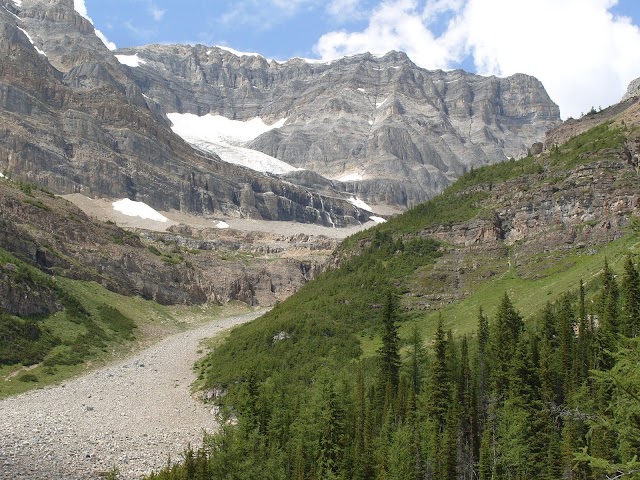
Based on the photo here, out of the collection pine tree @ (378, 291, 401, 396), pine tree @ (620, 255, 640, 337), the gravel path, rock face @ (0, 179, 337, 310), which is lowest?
the gravel path

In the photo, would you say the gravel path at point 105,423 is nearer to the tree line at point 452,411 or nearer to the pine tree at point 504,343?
the tree line at point 452,411

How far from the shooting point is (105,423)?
6588 centimetres

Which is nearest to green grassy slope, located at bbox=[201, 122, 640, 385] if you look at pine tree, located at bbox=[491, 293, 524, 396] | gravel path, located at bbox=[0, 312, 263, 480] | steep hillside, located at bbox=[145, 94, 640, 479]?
steep hillside, located at bbox=[145, 94, 640, 479]

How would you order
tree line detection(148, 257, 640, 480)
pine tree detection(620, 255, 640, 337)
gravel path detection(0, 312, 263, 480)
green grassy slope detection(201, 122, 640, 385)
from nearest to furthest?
tree line detection(148, 257, 640, 480), gravel path detection(0, 312, 263, 480), pine tree detection(620, 255, 640, 337), green grassy slope detection(201, 122, 640, 385)

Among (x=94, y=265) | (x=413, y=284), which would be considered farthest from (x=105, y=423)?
(x=94, y=265)

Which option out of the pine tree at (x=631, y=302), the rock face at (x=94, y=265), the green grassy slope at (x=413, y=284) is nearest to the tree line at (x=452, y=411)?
the pine tree at (x=631, y=302)

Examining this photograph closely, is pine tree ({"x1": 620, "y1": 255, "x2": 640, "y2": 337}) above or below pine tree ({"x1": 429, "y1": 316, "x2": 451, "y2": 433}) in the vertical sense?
above

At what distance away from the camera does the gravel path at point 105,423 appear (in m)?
50.7

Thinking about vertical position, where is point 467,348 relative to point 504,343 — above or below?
below

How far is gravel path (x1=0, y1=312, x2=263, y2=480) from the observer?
50.7 meters

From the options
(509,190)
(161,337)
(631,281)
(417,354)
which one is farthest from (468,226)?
(161,337)

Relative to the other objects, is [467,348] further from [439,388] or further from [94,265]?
[94,265]

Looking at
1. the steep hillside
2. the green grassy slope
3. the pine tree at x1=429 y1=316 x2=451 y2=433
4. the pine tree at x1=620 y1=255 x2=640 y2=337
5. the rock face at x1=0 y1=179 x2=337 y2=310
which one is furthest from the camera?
the rock face at x1=0 y1=179 x2=337 y2=310

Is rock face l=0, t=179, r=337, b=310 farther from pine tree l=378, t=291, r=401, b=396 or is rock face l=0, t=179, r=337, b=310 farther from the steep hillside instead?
pine tree l=378, t=291, r=401, b=396
